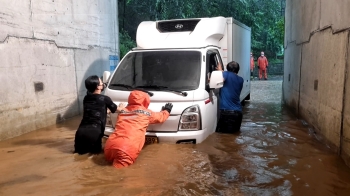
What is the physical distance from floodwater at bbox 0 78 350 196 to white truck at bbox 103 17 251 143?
35cm

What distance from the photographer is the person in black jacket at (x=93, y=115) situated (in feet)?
15.7

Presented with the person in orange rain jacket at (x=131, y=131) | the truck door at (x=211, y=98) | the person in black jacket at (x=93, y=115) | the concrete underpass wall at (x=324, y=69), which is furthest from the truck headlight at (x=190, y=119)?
the concrete underpass wall at (x=324, y=69)

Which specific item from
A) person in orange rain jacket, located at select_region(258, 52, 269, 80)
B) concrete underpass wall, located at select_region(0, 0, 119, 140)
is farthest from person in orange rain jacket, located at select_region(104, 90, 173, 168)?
person in orange rain jacket, located at select_region(258, 52, 269, 80)

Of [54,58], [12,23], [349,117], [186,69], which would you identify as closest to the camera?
[349,117]

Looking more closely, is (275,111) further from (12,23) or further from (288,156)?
(12,23)

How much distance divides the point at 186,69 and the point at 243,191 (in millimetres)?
2518

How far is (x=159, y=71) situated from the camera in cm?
553

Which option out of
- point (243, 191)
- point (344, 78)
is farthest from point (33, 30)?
point (344, 78)

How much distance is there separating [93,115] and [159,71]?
149 centimetres

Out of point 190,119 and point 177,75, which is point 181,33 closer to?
point 177,75

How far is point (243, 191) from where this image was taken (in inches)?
147

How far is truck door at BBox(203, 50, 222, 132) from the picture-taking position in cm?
538

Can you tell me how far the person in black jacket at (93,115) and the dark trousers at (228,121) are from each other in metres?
2.42

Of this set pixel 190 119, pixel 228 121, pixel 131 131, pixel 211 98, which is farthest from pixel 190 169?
pixel 228 121
